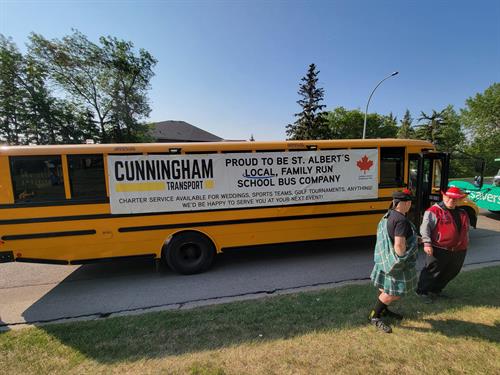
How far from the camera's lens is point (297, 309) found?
3633mm

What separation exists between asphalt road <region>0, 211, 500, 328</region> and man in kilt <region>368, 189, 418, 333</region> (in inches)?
64.1

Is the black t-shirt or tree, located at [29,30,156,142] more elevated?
tree, located at [29,30,156,142]

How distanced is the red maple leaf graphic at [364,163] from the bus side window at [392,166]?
0.92ft

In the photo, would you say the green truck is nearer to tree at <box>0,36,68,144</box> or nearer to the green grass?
the green grass

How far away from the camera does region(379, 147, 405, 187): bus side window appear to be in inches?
224

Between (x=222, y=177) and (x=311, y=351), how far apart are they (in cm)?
322

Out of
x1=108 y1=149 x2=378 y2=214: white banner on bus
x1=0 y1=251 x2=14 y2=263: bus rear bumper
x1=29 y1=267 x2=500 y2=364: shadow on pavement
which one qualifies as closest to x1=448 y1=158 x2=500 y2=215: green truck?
x1=108 y1=149 x2=378 y2=214: white banner on bus

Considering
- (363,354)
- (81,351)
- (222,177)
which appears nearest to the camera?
(363,354)

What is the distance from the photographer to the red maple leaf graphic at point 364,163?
221 inches

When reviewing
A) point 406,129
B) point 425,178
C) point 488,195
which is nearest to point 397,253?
point 425,178

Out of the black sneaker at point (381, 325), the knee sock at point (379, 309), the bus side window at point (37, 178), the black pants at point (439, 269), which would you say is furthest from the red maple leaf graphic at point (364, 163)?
the bus side window at point (37, 178)

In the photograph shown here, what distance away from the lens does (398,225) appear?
2848 mm

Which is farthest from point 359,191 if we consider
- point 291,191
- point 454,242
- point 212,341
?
point 212,341

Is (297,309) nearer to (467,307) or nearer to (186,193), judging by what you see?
(467,307)
